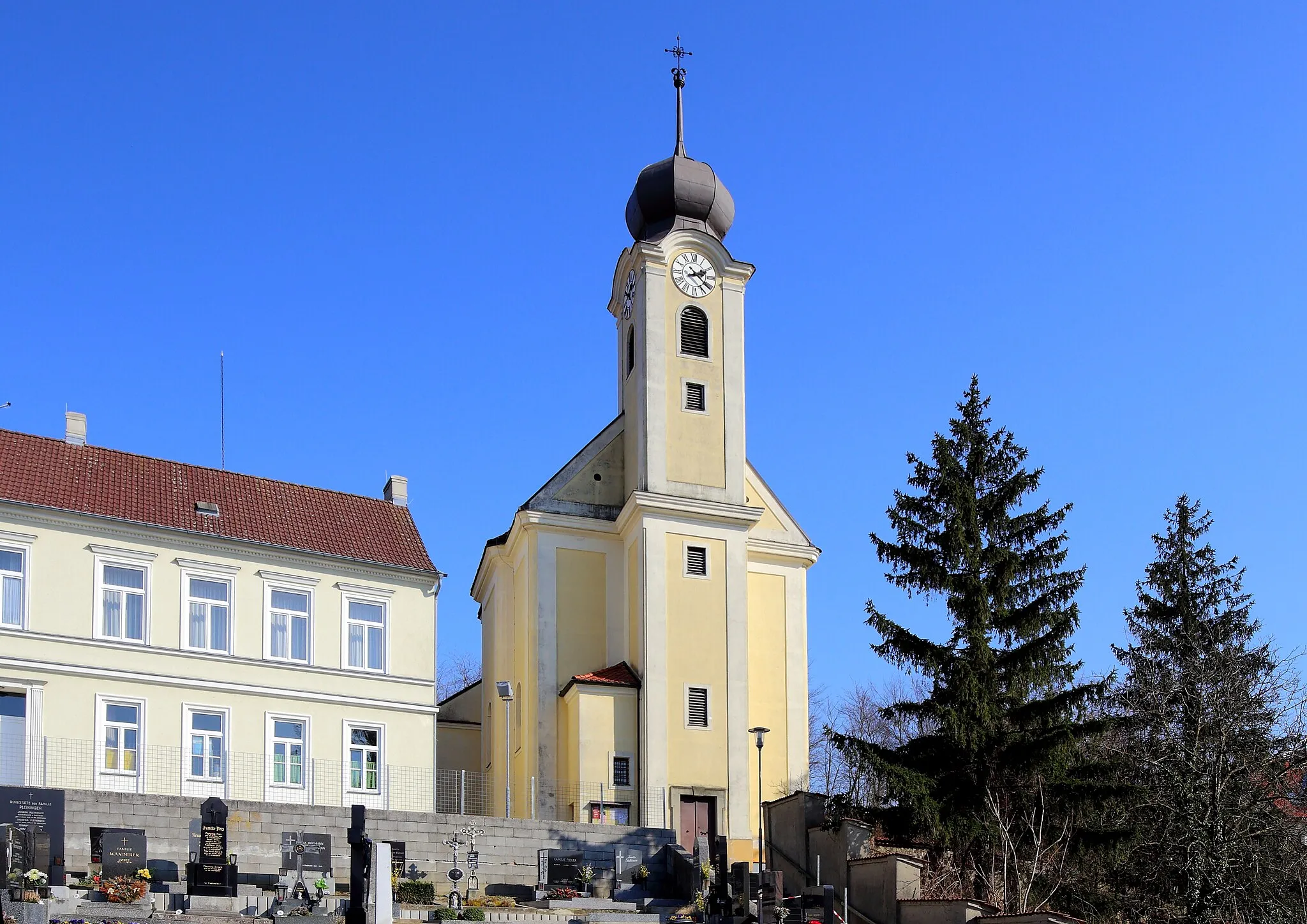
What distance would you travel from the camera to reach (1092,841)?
33.0 meters

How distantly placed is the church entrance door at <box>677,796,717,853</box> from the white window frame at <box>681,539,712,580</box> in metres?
5.77

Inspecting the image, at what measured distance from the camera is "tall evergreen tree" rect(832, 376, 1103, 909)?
110 ft

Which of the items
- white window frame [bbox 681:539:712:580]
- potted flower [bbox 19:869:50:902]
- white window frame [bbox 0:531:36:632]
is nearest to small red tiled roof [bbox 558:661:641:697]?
white window frame [bbox 681:539:712:580]

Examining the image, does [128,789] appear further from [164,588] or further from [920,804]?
[920,804]

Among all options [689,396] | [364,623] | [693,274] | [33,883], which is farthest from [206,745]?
[693,274]

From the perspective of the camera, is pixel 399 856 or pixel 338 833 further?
pixel 399 856

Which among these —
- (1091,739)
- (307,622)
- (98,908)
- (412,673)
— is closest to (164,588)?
(307,622)

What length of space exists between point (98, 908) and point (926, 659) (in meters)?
16.5

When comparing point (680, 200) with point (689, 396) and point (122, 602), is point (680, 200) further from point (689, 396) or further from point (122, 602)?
point (122, 602)

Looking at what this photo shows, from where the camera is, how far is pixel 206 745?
125 ft

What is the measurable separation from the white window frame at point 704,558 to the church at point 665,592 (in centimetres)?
5

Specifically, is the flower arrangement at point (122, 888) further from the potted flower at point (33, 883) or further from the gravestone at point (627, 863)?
the gravestone at point (627, 863)

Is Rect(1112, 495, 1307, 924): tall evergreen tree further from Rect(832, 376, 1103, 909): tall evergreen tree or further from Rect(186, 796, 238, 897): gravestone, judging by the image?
Rect(186, 796, 238, 897): gravestone

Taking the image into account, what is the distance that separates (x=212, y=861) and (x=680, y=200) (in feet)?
82.1
